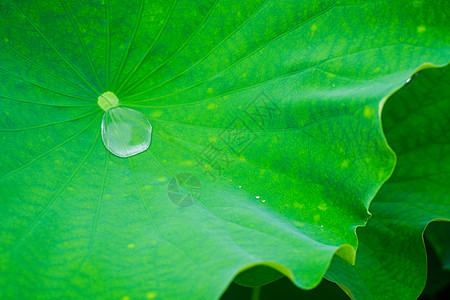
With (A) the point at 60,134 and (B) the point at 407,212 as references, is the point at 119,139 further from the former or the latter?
(B) the point at 407,212

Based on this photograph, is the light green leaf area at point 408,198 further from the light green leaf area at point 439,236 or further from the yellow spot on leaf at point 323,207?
the light green leaf area at point 439,236

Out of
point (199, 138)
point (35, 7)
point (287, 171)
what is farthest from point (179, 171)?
point (35, 7)

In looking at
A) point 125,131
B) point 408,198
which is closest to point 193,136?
point 125,131

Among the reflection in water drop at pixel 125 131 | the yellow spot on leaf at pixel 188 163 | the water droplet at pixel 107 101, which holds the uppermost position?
the water droplet at pixel 107 101

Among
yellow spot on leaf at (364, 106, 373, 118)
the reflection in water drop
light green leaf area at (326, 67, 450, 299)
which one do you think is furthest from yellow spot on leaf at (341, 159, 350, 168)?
the reflection in water drop

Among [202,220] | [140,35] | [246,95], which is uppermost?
[140,35]

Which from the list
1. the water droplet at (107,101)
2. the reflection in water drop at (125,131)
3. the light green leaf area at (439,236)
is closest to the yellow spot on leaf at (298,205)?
the reflection in water drop at (125,131)
